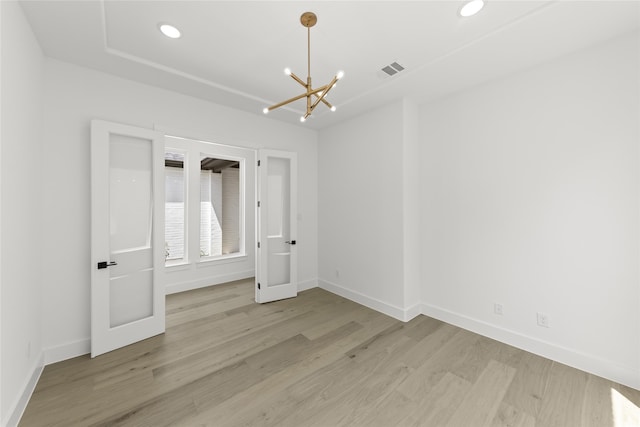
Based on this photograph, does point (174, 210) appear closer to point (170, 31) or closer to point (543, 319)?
point (170, 31)

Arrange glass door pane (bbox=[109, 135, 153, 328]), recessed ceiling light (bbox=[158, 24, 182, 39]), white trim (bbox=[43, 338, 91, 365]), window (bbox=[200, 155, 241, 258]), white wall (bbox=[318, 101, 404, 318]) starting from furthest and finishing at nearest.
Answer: window (bbox=[200, 155, 241, 258]) < white wall (bbox=[318, 101, 404, 318]) < glass door pane (bbox=[109, 135, 153, 328]) < white trim (bbox=[43, 338, 91, 365]) < recessed ceiling light (bbox=[158, 24, 182, 39])

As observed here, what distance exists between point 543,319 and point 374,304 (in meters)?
1.91

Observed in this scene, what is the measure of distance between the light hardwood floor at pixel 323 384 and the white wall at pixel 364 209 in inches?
31.5

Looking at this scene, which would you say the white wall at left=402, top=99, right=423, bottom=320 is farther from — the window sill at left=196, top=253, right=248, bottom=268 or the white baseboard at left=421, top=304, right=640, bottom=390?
the window sill at left=196, top=253, right=248, bottom=268

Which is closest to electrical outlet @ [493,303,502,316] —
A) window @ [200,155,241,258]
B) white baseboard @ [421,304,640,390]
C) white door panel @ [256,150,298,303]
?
white baseboard @ [421,304,640,390]

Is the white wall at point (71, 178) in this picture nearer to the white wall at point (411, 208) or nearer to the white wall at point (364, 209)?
the white wall at point (364, 209)

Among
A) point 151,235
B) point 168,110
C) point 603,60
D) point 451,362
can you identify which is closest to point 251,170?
point 168,110

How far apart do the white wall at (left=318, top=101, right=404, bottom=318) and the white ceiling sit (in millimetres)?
832

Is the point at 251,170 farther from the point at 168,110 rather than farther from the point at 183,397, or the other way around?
the point at 183,397

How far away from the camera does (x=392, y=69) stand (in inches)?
109

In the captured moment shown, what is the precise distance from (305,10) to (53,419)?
11.5 ft

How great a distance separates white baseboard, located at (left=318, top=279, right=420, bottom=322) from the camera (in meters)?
3.46

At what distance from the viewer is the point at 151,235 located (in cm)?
302

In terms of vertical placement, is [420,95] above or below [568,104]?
above
